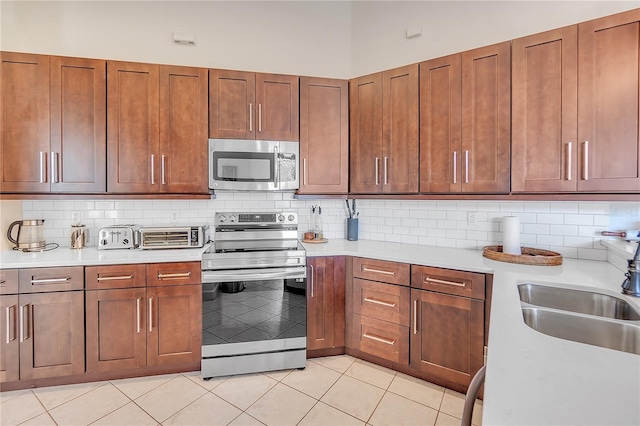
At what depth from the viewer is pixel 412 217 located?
2.86 metres

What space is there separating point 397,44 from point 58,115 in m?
2.98

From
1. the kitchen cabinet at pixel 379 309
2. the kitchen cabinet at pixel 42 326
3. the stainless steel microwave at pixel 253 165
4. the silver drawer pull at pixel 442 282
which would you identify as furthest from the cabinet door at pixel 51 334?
the silver drawer pull at pixel 442 282

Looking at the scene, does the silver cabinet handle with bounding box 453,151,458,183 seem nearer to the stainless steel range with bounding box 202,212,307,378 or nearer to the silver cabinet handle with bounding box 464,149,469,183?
the silver cabinet handle with bounding box 464,149,469,183

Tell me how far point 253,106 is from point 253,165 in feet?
1.69

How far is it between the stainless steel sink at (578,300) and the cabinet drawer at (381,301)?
31.8 inches

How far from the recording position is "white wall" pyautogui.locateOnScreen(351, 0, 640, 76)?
221cm

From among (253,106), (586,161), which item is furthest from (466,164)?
(253,106)

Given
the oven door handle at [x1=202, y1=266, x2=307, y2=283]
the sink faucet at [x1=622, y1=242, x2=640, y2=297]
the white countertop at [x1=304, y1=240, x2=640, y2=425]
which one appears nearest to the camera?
the white countertop at [x1=304, y1=240, x2=640, y2=425]

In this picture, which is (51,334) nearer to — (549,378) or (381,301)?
(381,301)

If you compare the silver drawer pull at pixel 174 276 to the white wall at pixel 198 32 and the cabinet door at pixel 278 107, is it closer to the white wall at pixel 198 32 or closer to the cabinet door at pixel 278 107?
the cabinet door at pixel 278 107

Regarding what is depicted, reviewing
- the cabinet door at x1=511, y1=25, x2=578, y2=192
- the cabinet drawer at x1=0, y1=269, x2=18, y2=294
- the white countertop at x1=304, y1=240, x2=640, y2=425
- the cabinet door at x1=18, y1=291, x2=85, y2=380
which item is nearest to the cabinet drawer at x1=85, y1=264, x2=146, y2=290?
the cabinet door at x1=18, y1=291, x2=85, y2=380

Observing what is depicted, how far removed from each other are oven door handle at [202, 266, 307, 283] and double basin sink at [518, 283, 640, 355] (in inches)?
59.0

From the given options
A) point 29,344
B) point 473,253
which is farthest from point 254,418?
point 473,253

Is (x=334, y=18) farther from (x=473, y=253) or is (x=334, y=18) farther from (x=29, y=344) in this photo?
(x=29, y=344)
